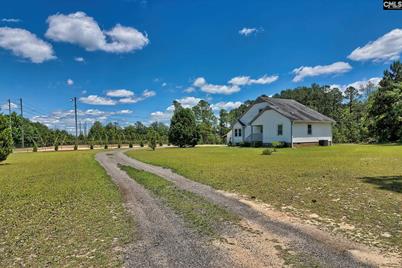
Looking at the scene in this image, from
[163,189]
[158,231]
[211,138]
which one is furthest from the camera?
[211,138]

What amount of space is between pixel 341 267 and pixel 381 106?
4040 centimetres

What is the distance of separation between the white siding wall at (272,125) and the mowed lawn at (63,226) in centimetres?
2703

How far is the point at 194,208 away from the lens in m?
7.21

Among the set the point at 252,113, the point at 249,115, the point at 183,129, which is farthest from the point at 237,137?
the point at 183,129

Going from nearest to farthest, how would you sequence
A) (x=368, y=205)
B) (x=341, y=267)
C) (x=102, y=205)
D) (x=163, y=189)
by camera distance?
(x=341, y=267)
(x=368, y=205)
(x=102, y=205)
(x=163, y=189)

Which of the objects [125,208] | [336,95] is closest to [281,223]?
[125,208]

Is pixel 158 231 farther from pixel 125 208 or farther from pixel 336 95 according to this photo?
pixel 336 95

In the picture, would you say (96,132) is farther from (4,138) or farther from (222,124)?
(4,138)

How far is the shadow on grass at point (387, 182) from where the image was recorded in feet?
29.7

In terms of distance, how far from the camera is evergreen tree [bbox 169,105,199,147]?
4191cm

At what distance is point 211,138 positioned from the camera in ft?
209

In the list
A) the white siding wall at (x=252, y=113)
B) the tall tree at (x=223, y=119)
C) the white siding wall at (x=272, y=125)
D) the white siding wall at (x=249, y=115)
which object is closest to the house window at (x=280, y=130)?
the white siding wall at (x=272, y=125)

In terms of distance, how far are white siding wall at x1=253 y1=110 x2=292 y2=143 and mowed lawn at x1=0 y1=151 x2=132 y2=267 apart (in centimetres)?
2703
